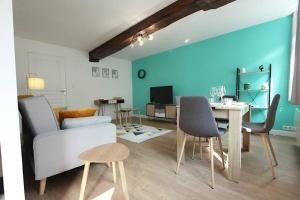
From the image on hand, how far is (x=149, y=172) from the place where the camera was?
1737mm

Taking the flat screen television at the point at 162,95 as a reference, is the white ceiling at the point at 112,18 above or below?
above

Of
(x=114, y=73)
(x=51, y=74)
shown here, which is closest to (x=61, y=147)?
(x=51, y=74)

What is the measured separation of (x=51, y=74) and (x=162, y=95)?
3.35m

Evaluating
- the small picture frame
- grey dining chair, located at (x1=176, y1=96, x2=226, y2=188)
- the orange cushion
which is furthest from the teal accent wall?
the orange cushion

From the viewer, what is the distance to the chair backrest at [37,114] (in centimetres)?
136

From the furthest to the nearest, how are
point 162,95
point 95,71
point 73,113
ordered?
point 95,71
point 162,95
point 73,113

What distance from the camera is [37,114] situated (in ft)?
4.54

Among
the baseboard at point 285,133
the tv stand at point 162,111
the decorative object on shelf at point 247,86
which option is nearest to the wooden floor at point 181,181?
the baseboard at point 285,133

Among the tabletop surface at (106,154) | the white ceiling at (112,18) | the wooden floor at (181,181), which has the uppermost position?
the white ceiling at (112,18)

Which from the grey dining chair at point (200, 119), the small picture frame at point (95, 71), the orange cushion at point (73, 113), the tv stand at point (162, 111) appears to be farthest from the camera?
the small picture frame at point (95, 71)

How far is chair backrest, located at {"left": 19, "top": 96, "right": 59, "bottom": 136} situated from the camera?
1.36 metres

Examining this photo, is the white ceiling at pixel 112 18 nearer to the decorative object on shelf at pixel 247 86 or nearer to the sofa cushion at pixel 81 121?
the decorative object on shelf at pixel 247 86

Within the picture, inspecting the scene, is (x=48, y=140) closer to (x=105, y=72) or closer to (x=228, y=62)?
(x=228, y=62)

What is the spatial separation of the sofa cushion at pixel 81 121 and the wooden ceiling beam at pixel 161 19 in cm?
195
